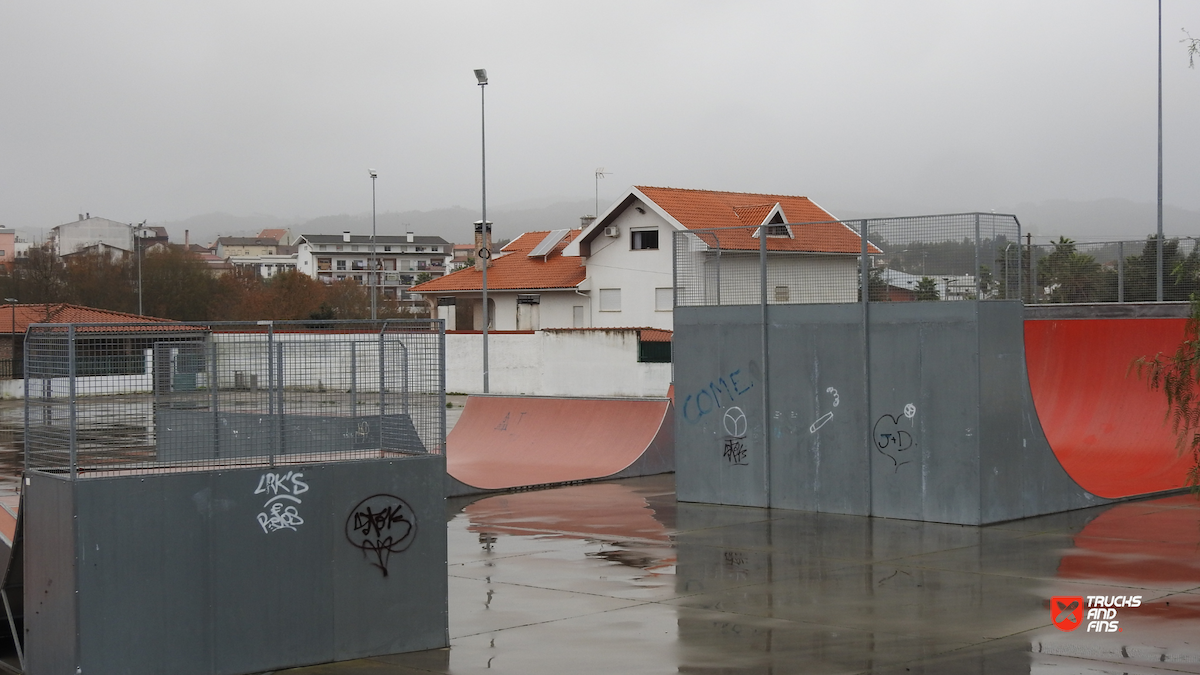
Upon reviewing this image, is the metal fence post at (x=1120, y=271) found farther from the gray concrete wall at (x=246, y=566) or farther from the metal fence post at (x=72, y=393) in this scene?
the metal fence post at (x=72, y=393)

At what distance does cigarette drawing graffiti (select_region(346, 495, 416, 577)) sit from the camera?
7.96 meters

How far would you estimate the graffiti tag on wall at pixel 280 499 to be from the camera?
7.62 m

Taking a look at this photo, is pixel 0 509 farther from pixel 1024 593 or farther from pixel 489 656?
pixel 1024 593

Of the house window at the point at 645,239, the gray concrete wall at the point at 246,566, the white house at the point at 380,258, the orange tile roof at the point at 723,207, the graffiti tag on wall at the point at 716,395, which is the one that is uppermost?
the white house at the point at 380,258

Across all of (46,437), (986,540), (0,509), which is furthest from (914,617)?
(0,509)

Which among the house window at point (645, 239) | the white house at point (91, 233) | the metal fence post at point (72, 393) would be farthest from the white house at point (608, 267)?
Result: the white house at point (91, 233)

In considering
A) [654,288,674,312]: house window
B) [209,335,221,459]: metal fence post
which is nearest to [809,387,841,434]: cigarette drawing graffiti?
[209,335,221,459]: metal fence post

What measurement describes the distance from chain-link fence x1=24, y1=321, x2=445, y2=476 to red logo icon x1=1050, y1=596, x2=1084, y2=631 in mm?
4764

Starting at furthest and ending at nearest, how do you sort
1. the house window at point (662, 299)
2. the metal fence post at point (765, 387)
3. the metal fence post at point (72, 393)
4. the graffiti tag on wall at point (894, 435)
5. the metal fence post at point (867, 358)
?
1. the house window at point (662, 299)
2. the metal fence post at point (765, 387)
3. the metal fence post at point (867, 358)
4. the graffiti tag on wall at point (894, 435)
5. the metal fence post at point (72, 393)

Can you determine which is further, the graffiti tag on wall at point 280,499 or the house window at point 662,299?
the house window at point 662,299

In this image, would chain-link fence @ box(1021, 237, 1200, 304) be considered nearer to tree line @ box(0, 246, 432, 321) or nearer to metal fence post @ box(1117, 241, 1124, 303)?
metal fence post @ box(1117, 241, 1124, 303)

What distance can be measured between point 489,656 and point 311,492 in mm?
1641

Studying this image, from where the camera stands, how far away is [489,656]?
26.2 ft

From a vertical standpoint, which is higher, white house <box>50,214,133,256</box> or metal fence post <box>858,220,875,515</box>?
white house <box>50,214,133,256</box>
